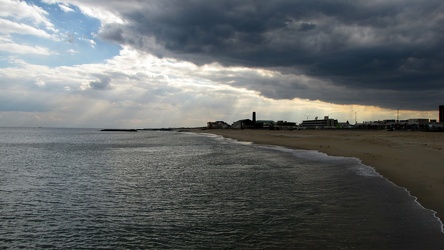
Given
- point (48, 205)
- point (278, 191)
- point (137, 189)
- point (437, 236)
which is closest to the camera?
point (437, 236)

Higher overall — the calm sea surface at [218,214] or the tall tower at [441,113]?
the tall tower at [441,113]

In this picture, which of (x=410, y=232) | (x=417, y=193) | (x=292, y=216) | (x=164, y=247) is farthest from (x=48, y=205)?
(x=417, y=193)

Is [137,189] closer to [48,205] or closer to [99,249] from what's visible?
[48,205]

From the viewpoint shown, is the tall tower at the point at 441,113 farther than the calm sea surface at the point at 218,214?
Yes

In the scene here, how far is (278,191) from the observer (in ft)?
53.6

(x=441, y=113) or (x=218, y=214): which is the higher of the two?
(x=441, y=113)

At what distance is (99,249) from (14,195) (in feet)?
34.3

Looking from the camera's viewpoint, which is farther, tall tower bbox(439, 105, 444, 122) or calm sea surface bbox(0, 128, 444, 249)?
tall tower bbox(439, 105, 444, 122)

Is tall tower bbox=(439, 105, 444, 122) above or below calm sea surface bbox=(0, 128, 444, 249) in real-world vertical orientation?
above

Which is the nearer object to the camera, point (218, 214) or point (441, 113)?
point (218, 214)

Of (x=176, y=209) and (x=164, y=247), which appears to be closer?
(x=164, y=247)

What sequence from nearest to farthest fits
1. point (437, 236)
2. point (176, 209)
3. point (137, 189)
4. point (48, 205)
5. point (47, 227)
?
point (437, 236) < point (47, 227) < point (176, 209) < point (48, 205) < point (137, 189)

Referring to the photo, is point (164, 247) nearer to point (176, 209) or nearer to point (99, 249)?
point (99, 249)

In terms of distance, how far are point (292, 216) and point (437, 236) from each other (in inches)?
170
